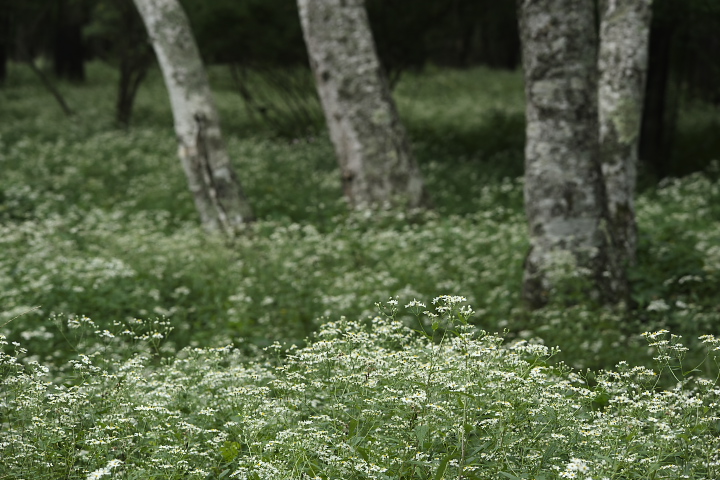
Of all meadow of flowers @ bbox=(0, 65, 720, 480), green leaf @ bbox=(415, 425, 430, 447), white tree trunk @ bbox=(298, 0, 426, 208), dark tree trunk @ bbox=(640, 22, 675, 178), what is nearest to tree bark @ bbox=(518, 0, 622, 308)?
meadow of flowers @ bbox=(0, 65, 720, 480)

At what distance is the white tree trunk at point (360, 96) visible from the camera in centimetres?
927

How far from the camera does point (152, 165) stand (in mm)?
13125

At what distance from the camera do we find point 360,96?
30.5 ft

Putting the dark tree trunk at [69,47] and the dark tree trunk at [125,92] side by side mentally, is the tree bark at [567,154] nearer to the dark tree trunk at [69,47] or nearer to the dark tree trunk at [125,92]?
the dark tree trunk at [125,92]

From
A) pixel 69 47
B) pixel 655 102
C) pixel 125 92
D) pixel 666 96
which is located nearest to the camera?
pixel 655 102

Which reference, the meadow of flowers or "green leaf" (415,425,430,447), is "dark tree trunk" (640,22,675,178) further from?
"green leaf" (415,425,430,447)

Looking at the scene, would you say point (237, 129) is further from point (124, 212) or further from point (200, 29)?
point (124, 212)

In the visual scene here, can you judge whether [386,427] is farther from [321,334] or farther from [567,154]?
[567,154]

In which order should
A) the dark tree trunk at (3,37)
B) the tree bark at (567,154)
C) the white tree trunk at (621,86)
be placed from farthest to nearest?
the dark tree trunk at (3,37)
the white tree trunk at (621,86)
the tree bark at (567,154)

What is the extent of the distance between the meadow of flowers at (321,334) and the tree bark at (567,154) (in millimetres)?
300

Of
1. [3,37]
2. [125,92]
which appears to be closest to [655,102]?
[125,92]

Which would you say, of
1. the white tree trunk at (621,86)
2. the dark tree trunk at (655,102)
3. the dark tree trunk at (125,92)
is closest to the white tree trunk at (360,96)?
the white tree trunk at (621,86)

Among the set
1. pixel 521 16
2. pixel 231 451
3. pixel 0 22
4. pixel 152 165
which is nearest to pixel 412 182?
pixel 521 16

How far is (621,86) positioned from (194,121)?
5037mm
